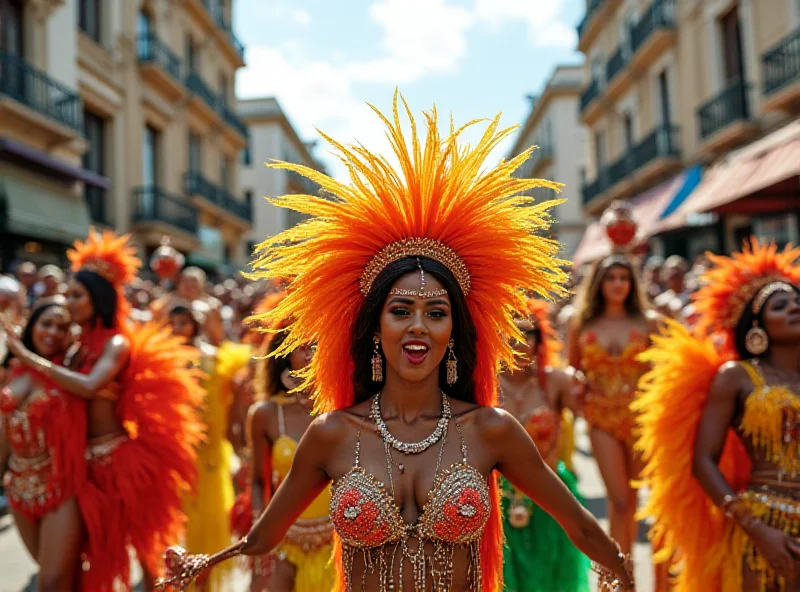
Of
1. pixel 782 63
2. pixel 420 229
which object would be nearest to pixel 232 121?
pixel 782 63

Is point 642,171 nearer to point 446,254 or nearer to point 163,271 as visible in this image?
point 163,271

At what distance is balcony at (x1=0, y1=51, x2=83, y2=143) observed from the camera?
45.8 feet

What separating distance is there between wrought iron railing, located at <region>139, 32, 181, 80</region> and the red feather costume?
1792cm

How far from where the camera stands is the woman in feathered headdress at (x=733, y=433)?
3463 millimetres

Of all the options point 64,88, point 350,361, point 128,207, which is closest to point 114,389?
point 350,361

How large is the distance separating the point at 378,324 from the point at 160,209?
2067 cm

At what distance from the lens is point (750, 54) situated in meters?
16.0

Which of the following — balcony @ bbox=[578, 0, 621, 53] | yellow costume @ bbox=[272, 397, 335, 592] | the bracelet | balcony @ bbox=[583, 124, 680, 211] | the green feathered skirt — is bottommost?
the green feathered skirt

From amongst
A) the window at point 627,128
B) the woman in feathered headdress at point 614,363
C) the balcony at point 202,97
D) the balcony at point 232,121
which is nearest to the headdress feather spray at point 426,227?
the woman in feathered headdress at point 614,363

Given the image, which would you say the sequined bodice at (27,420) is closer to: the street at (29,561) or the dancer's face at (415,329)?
the street at (29,561)

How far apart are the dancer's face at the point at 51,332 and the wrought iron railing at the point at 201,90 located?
21753mm

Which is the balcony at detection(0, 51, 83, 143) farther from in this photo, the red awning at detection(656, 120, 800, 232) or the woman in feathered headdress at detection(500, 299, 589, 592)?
the woman in feathered headdress at detection(500, 299, 589, 592)

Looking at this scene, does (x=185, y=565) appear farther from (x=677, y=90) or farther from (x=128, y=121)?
(x=677, y=90)

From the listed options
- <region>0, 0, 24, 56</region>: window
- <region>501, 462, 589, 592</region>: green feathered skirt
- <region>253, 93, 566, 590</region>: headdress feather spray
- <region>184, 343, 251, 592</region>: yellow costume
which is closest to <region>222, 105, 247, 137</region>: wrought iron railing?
<region>0, 0, 24, 56</region>: window
